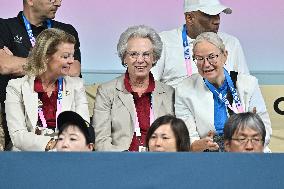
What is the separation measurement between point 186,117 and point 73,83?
60cm

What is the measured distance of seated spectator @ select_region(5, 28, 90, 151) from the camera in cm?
434

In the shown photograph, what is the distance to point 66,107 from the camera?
14.4ft

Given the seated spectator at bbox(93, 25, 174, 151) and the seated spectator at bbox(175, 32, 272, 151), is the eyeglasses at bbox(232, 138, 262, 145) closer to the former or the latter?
the seated spectator at bbox(175, 32, 272, 151)

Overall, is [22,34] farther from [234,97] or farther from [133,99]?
[234,97]

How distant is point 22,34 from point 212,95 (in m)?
1.11

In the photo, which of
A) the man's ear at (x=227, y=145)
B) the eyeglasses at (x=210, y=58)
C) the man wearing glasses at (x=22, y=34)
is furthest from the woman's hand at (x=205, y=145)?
the man wearing glasses at (x=22, y=34)

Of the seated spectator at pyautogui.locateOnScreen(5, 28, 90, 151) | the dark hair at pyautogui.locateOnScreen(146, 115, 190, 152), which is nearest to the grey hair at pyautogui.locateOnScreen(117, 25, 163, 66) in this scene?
the seated spectator at pyautogui.locateOnScreen(5, 28, 90, 151)

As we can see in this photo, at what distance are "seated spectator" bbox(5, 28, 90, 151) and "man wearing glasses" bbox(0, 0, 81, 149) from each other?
0.68ft

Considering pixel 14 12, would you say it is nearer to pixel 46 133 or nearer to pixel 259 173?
pixel 46 133

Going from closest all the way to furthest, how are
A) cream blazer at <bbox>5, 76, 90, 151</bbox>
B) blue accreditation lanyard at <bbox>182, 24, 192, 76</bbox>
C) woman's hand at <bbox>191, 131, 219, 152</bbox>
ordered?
woman's hand at <bbox>191, 131, 219, 152</bbox>, cream blazer at <bbox>5, 76, 90, 151</bbox>, blue accreditation lanyard at <bbox>182, 24, 192, 76</bbox>

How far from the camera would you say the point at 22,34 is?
479 centimetres

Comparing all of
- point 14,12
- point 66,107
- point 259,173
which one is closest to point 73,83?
point 66,107

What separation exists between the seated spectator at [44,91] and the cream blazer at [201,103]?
499mm

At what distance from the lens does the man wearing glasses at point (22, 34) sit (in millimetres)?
4629
